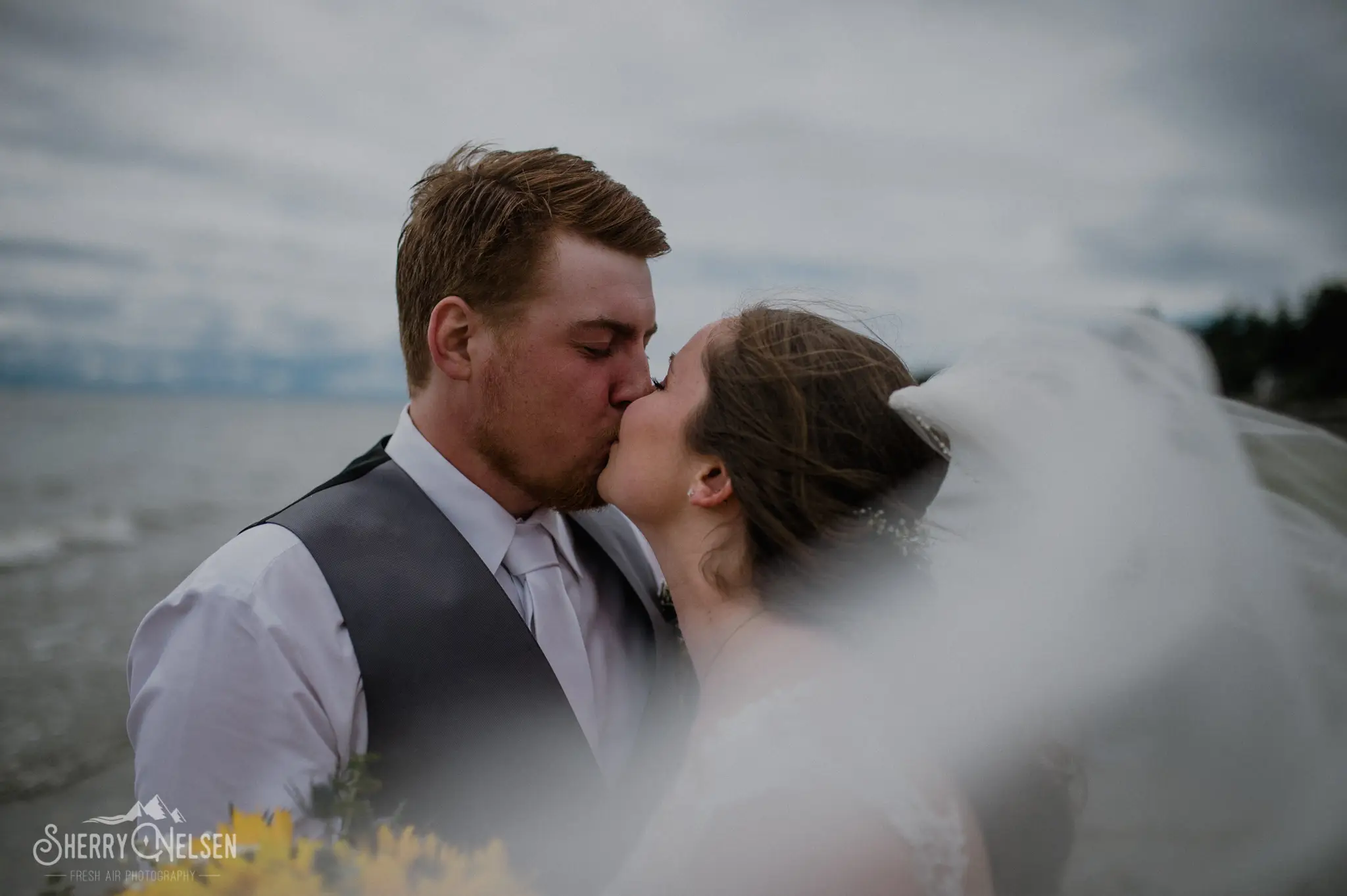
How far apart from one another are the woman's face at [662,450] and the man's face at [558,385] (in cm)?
15

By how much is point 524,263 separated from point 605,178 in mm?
437

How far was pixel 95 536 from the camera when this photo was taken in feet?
65.5

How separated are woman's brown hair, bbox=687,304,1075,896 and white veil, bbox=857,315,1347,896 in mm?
180

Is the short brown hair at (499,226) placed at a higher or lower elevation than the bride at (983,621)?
higher

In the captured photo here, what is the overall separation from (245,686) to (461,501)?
0.78m

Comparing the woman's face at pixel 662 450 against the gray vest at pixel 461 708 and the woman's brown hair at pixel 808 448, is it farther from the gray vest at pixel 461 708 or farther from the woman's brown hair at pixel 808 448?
the gray vest at pixel 461 708

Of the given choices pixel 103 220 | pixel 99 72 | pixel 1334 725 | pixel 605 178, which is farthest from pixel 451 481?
pixel 103 220

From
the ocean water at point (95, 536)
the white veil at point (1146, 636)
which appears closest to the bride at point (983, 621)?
the white veil at point (1146, 636)

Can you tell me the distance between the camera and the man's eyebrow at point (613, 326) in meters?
2.63

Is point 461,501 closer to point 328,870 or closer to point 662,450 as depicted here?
point 662,450

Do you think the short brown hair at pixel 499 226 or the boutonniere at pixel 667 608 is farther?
the boutonniere at pixel 667 608

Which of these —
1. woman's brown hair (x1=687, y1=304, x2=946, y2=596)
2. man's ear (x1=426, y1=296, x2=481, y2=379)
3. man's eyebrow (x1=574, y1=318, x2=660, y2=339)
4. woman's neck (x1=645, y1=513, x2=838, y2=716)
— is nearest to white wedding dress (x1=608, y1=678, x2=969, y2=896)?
woman's neck (x1=645, y1=513, x2=838, y2=716)

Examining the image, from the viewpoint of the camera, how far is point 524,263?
8.74 feet

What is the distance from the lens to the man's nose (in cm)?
265
